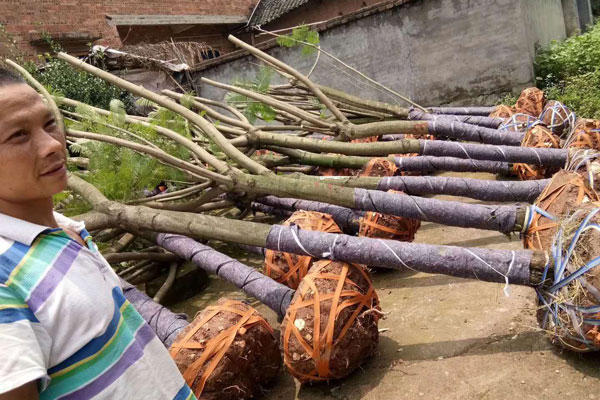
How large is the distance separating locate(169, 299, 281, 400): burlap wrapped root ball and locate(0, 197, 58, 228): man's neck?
1.12m

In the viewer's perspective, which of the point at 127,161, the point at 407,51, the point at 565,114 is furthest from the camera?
the point at 407,51

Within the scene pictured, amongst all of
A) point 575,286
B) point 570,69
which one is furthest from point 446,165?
point 570,69

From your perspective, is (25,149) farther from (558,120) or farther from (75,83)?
(75,83)

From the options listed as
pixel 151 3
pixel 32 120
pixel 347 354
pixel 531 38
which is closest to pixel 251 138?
pixel 347 354

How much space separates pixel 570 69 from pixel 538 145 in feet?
16.2

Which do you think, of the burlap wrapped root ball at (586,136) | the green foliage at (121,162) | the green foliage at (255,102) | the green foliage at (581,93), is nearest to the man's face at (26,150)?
the green foliage at (121,162)

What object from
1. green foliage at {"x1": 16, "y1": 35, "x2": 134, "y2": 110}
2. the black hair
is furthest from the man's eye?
green foliage at {"x1": 16, "y1": 35, "x2": 134, "y2": 110}

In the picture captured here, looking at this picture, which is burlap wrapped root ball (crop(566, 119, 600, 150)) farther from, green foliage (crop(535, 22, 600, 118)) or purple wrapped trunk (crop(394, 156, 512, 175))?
green foliage (crop(535, 22, 600, 118))

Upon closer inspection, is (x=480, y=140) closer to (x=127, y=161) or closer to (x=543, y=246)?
(x=543, y=246)

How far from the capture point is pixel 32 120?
3.58ft

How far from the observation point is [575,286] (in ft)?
6.10

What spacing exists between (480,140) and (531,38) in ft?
15.8

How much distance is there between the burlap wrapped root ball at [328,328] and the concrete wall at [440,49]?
283 inches

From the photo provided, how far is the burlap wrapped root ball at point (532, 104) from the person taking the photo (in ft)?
17.1
